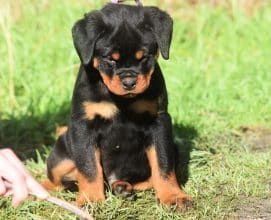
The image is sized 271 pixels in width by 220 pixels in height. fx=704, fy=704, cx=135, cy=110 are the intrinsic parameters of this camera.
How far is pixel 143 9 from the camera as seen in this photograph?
4.21 m

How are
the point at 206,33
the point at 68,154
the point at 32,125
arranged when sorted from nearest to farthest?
the point at 68,154
the point at 32,125
the point at 206,33

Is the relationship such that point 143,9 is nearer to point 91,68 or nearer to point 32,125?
point 91,68

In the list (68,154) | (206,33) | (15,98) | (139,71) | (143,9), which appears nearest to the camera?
(139,71)

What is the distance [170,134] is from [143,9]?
2.56ft

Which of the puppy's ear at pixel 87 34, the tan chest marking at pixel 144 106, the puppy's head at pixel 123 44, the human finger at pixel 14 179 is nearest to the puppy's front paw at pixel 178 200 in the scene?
the tan chest marking at pixel 144 106

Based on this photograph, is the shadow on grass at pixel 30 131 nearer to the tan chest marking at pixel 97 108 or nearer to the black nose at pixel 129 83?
the tan chest marking at pixel 97 108

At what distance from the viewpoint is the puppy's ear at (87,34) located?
13.1 ft

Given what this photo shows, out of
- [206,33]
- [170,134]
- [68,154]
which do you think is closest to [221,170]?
[170,134]

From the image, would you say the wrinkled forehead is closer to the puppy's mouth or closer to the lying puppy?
the lying puppy

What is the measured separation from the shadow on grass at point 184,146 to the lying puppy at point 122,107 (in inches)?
14.3

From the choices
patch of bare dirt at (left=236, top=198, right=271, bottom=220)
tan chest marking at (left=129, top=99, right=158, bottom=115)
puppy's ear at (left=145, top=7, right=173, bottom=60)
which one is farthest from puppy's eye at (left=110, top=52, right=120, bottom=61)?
patch of bare dirt at (left=236, top=198, right=271, bottom=220)

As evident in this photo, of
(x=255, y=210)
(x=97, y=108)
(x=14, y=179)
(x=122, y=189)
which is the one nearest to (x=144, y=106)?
(x=97, y=108)

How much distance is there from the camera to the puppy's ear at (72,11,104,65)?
13.1 feet

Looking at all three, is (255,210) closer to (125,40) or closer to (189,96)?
(125,40)
